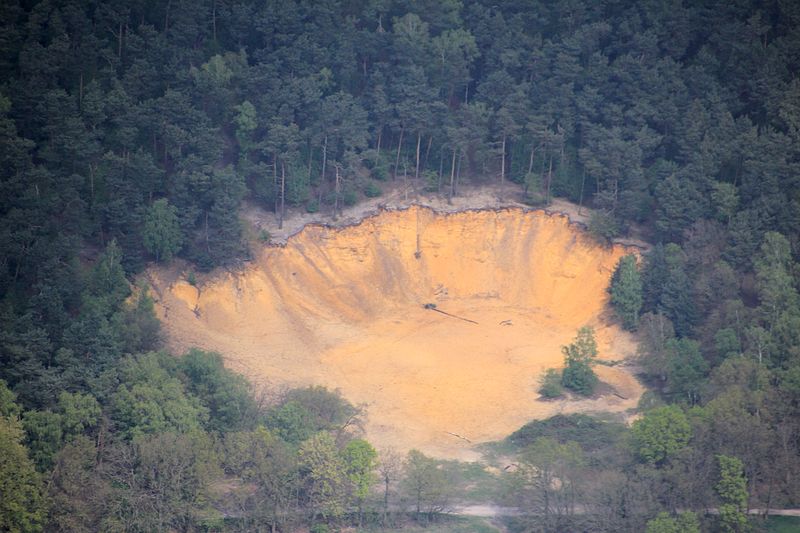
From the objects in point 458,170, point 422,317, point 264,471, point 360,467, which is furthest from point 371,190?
point 264,471

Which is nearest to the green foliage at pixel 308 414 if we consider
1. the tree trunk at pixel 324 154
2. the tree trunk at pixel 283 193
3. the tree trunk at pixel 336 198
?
the tree trunk at pixel 283 193

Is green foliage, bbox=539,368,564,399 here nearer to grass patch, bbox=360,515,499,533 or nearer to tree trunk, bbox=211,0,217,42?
grass patch, bbox=360,515,499,533

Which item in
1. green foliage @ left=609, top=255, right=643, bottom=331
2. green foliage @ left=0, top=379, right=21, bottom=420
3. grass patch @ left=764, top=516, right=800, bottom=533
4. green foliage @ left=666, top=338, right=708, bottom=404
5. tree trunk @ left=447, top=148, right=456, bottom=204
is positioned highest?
tree trunk @ left=447, top=148, right=456, bottom=204

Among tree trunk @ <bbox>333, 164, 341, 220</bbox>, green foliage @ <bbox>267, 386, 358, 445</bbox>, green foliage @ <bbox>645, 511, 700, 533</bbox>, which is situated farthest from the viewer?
tree trunk @ <bbox>333, 164, 341, 220</bbox>

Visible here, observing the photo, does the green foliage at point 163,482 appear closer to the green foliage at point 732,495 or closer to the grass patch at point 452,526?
the grass patch at point 452,526

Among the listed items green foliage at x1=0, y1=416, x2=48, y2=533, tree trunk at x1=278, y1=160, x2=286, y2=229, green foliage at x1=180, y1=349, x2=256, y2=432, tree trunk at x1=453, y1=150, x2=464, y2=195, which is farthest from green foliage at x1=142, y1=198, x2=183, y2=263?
green foliage at x1=0, y1=416, x2=48, y2=533
